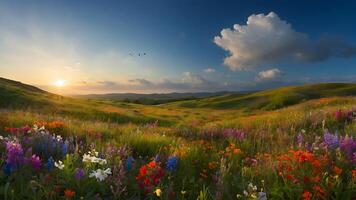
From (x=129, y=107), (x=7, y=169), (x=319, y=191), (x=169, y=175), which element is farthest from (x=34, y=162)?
(x=129, y=107)

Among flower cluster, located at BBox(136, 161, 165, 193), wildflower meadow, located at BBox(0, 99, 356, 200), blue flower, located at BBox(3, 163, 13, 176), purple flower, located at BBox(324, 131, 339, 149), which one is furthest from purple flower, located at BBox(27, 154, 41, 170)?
purple flower, located at BBox(324, 131, 339, 149)

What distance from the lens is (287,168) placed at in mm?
4371

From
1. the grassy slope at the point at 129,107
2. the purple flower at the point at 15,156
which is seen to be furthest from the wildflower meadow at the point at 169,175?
the grassy slope at the point at 129,107

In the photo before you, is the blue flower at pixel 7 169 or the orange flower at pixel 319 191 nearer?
the orange flower at pixel 319 191

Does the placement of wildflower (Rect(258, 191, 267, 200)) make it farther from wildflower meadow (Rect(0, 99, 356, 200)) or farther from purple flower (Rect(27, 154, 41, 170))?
purple flower (Rect(27, 154, 41, 170))

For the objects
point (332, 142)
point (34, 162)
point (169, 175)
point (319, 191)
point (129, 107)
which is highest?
point (34, 162)

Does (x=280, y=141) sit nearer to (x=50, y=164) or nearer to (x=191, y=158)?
(x=191, y=158)

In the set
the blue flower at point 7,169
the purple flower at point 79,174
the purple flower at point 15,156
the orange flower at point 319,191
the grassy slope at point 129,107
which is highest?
the purple flower at point 15,156

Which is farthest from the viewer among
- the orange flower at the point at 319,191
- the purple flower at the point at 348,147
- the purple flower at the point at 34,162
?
the purple flower at the point at 348,147

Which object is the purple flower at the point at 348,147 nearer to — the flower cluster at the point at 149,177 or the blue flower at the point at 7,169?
the flower cluster at the point at 149,177

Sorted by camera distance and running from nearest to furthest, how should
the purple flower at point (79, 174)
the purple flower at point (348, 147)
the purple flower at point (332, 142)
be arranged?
1. the purple flower at point (79, 174)
2. the purple flower at point (348, 147)
3. the purple flower at point (332, 142)

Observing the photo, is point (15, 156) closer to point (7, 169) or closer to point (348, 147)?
point (7, 169)

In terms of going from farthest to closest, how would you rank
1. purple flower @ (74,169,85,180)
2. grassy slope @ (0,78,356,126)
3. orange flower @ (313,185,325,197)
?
grassy slope @ (0,78,356,126) < purple flower @ (74,169,85,180) < orange flower @ (313,185,325,197)

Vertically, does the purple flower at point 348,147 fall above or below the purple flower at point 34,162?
below
